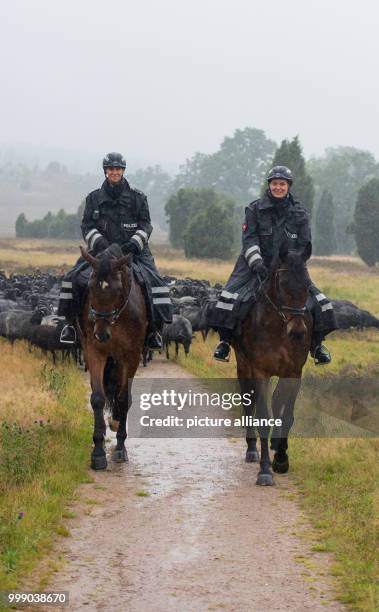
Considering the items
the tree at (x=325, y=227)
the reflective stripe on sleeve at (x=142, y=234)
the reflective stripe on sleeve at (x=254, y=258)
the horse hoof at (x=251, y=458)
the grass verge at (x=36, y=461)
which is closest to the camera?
the grass verge at (x=36, y=461)

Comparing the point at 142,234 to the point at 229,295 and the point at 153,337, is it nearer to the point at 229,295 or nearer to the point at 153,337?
the point at 153,337

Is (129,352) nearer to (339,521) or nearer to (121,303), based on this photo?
(121,303)

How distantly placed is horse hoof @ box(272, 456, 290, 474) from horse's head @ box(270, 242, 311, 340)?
1579mm

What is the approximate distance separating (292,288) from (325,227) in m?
89.0

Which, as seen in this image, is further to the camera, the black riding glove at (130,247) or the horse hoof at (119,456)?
the black riding glove at (130,247)

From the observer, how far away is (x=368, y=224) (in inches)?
3120

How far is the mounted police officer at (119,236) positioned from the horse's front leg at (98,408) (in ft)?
2.65

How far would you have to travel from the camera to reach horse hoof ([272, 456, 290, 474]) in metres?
Result: 10.8

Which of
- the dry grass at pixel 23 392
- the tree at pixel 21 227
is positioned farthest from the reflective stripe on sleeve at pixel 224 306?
the tree at pixel 21 227

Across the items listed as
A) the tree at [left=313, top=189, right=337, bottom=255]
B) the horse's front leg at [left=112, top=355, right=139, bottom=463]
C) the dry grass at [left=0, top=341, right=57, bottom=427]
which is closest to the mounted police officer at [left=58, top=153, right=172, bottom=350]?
the horse's front leg at [left=112, top=355, right=139, bottom=463]

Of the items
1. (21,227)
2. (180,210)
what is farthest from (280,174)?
(21,227)

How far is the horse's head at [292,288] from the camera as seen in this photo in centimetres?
986

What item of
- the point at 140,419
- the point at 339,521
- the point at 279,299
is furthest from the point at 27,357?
the point at 339,521

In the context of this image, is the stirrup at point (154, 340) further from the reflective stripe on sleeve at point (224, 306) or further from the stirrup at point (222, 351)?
the reflective stripe on sleeve at point (224, 306)
